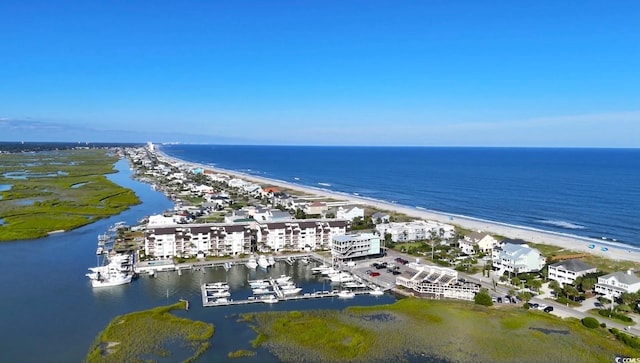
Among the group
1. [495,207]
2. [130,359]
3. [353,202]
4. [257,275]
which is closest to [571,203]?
[495,207]

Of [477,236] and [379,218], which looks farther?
[379,218]

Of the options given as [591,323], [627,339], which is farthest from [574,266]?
[627,339]

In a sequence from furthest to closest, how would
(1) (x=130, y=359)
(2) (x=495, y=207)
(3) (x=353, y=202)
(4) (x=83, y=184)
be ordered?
(4) (x=83, y=184) < (3) (x=353, y=202) < (2) (x=495, y=207) < (1) (x=130, y=359)

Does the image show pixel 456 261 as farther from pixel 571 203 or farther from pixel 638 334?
pixel 571 203

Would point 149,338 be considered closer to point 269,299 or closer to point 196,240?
point 269,299

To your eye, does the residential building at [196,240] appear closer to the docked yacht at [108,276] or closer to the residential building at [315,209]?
Answer: the docked yacht at [108,276]

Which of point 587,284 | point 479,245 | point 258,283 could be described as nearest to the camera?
→ point 587,284

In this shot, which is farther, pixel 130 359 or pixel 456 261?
pixel 456 261
